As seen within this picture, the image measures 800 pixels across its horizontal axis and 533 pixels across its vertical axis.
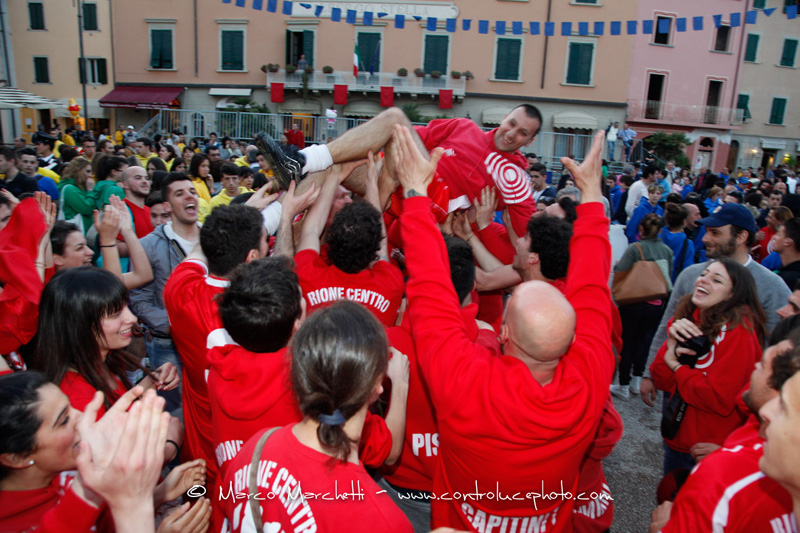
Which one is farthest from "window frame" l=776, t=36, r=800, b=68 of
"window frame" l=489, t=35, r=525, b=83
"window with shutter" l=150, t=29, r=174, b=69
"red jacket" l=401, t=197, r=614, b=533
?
"red jacket" l=401, t=197, r=614, b=533

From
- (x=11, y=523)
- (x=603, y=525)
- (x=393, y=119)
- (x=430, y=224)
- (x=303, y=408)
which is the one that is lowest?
(x=603, y=525)

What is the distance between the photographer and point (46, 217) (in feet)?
9.76

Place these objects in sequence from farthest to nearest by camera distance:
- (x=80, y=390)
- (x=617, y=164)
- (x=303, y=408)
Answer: (x=617, y=164)
(x=80, y=390)
(x=303, y=408)

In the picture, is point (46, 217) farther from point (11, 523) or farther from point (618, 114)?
point (618, 114)

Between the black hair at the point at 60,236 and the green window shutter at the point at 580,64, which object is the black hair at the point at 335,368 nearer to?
the black hair at the point at 60,236

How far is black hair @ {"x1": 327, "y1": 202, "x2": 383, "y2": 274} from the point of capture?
98.8 inches

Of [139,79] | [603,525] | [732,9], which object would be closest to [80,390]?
[603,525]

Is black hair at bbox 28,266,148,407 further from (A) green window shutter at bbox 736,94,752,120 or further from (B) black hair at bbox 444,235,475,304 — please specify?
(A) green window shutter at bbox 736,94,752,120

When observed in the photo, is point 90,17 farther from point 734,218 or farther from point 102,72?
point 734,218

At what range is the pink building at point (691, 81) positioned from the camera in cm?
2522

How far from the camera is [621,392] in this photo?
515 centimetres

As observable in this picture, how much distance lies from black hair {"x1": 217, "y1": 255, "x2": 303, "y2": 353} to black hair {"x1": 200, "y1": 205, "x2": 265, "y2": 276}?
0.63 m

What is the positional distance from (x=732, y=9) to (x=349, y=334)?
105ft

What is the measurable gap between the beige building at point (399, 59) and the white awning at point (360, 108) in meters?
0.05
